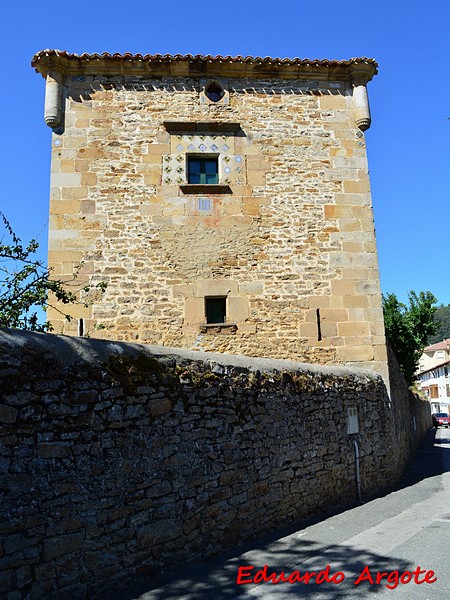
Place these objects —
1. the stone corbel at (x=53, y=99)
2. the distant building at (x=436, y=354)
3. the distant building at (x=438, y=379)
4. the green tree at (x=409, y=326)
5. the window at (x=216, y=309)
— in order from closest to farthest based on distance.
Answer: the window at (x=216, y=309), the stone corbel at (x=53, y=99), the green tree at (x=409, y=326), the distant building at (x=438, y=379), the distant building at (x=436, y=354)

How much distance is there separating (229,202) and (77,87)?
3979 mm

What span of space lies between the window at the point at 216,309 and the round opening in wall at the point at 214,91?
14.3 feet

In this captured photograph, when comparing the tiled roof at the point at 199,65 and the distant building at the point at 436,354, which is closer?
the tiled roof at the point at 199,65

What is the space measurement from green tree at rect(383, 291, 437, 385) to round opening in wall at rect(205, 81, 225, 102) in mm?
12945

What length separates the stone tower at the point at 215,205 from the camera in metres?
9.27

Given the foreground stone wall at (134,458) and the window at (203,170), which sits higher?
the window at (203,170)

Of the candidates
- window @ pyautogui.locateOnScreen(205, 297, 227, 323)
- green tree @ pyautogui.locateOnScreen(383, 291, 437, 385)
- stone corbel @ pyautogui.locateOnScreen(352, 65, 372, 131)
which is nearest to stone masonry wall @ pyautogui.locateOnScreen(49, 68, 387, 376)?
window @ pyautogui.locateOnScreen(205, 297, 227, 323)

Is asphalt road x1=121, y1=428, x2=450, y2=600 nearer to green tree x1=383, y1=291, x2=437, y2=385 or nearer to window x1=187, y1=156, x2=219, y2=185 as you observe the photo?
window x1=187, y1=156, x2=219, y2=185

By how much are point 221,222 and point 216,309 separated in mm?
1762

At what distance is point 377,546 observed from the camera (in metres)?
5.37

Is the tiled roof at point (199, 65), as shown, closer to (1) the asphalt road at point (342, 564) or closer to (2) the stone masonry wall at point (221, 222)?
(2) the stone masonry wall at point (221, 222)

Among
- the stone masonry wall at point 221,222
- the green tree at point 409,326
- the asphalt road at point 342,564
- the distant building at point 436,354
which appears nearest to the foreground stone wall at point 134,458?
the asphalt road at point 342,564

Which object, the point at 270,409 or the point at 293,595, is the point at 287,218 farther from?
the point at 293,595

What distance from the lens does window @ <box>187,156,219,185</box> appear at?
9.91 m
